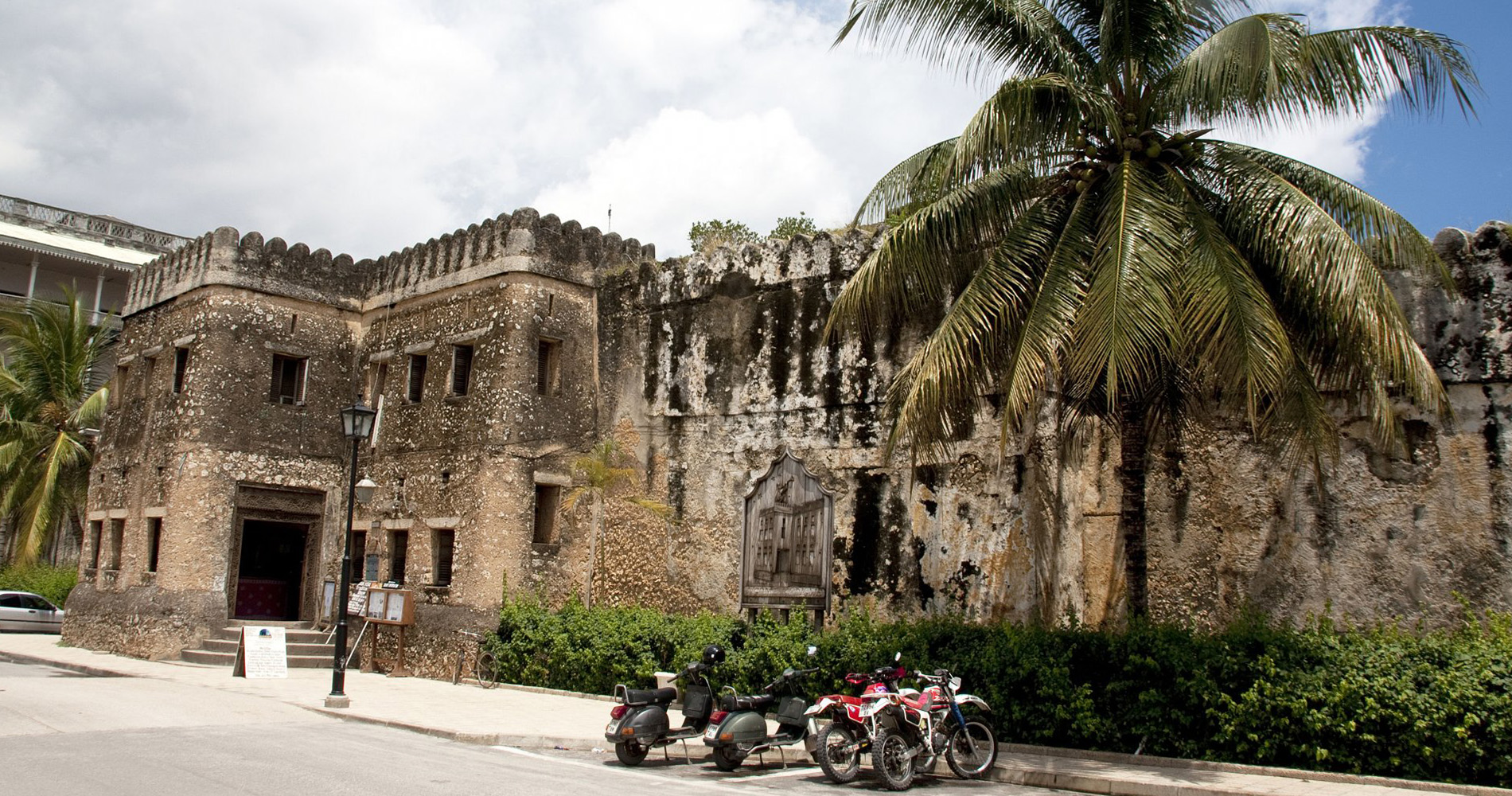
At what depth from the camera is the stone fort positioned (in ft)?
39.1

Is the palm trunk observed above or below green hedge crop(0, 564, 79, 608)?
above

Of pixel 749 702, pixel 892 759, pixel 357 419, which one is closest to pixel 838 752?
pixel 892 759

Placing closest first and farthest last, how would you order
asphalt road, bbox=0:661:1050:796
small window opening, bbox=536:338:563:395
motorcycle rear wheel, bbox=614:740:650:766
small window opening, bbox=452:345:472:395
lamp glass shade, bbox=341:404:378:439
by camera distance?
asphalt road, bbox=0:661:1050:796
motorcycle rear wheel, bbox=614:740:650:766
lamp glass shade, bbox=341:404:378:439
small window opening, bbox=536:338:563:395
small window opening, bbox=452:345:472:395

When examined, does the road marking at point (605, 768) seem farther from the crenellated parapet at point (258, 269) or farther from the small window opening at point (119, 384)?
the small window opening at point (119, 384)

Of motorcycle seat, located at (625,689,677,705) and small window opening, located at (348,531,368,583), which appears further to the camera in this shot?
small window opening, located at (348,531,368,583)

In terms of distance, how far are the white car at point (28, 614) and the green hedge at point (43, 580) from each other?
3.67 feet

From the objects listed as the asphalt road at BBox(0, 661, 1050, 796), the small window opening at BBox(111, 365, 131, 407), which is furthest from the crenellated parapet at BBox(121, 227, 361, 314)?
the asphalt road at BBox(0, 661, 1050, 796)

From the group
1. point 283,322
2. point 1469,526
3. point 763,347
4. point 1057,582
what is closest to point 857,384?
point 763,347

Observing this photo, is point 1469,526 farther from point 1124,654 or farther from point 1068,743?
point 1068,743

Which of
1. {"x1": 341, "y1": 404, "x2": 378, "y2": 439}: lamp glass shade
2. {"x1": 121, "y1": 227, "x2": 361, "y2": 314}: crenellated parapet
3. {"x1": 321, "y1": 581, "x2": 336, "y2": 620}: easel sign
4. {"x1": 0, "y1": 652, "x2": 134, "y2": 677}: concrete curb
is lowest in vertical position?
{"x1": 0, "y1": 652, "x2": 134, "y2": 677}: concrete curb

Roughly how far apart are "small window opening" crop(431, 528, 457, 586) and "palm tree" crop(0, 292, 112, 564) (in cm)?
1318

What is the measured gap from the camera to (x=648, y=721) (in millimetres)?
10508

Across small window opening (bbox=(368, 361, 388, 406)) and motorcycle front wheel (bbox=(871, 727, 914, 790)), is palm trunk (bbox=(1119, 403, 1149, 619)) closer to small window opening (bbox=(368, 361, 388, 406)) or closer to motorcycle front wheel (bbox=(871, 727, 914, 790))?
motorcycle front wheel (bbox=(871, 727, 914, 790))

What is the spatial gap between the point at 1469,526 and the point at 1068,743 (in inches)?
173
